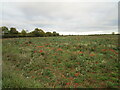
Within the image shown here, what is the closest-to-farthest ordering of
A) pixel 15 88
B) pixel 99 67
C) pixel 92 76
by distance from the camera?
1. pixel 15 88
2. pixel 92 76
3. pixel 99 67

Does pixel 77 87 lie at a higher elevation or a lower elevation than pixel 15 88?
lower

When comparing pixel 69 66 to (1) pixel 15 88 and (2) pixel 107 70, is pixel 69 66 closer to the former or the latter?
(2) pixel 107 70

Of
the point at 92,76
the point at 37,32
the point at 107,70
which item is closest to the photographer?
the point at 92,76

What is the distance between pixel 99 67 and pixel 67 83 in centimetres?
399

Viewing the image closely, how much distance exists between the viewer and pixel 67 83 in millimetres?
4711

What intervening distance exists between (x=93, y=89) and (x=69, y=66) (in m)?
3.27

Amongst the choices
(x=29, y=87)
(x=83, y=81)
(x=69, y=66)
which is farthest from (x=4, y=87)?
(x=69, y=66)

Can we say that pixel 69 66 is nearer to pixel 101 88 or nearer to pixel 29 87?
pixel 101 88

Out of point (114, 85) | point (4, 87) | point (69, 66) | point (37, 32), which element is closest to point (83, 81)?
point (114, 85)

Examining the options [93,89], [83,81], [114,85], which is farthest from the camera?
[83,81]

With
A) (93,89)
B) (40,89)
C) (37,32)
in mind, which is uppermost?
(37,32)

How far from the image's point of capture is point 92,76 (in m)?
5.62

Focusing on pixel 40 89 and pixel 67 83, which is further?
pixel 67 83

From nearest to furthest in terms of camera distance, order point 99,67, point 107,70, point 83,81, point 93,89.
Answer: point 93,89 < point 83,81 < point 107,70 < point 99,67
